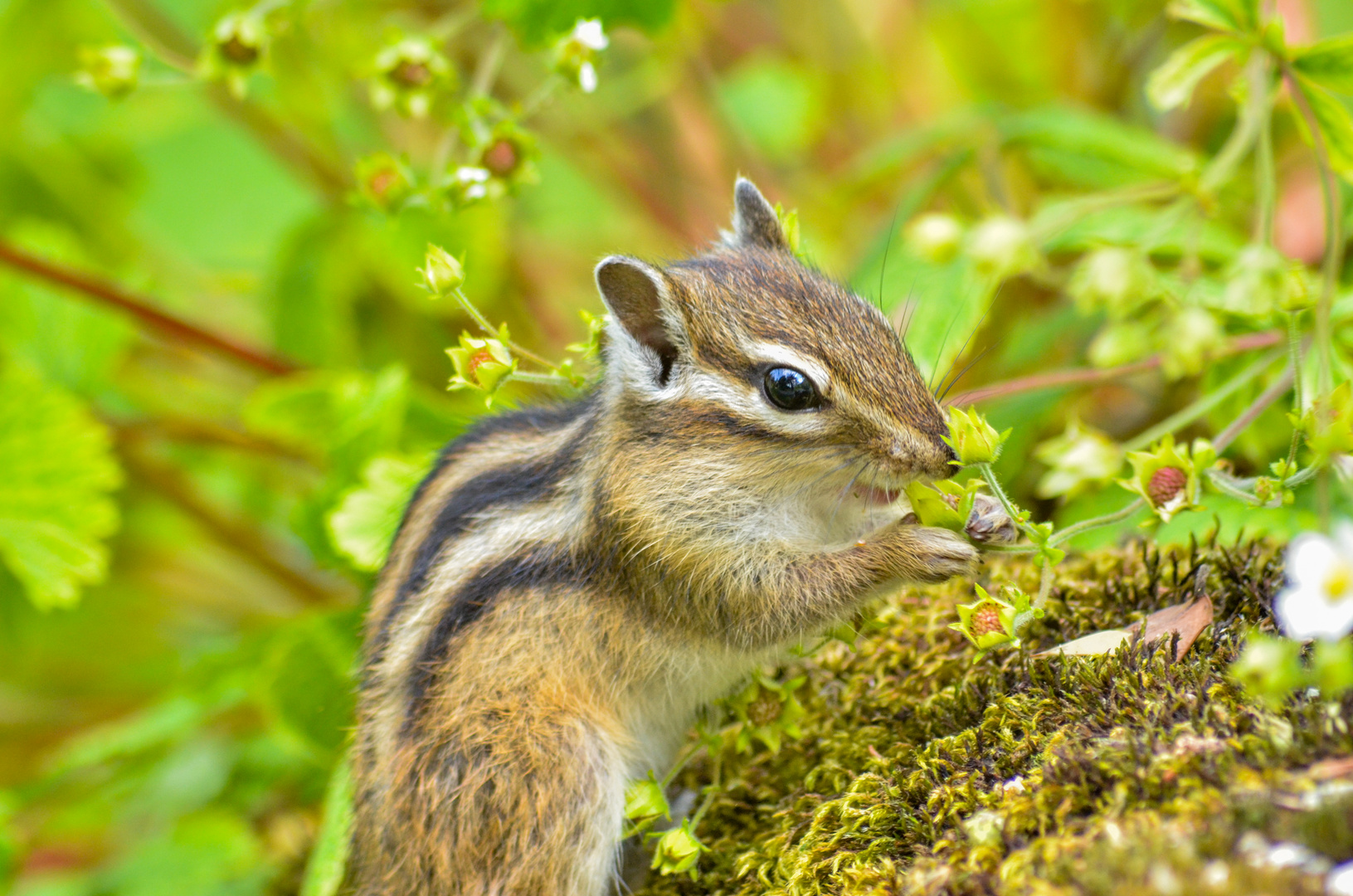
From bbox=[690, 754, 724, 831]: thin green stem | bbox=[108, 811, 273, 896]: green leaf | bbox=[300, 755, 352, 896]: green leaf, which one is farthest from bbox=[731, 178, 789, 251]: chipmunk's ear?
bbox=[108, 811, 273, 896]: green leaf

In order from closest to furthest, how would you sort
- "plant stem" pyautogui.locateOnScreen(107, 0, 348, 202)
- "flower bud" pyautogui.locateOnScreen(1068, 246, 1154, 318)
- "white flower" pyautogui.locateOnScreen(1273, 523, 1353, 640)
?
"white flower" pyautogui.locateOnScreen(1273, 523, 1353, 640), "flower bud" pyautogui.locateOnScreen(1068, 246, 1154, 318), "plant stem" pyautogui.locateOnScreen(107, 0, 348, 202)

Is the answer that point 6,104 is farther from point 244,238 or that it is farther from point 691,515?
point 691,515

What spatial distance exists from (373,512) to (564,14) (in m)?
1.33

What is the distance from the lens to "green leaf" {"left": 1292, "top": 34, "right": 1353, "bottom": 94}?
6.32ft

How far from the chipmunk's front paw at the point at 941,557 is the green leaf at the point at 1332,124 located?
1004 mm

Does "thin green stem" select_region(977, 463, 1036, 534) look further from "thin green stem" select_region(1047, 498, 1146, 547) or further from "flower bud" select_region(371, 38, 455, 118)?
"flower bud" select_region(371, 38, 455, 118)

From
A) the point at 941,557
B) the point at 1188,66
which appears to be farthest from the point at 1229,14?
the point at 941,557

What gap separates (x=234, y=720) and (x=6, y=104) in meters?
2.49

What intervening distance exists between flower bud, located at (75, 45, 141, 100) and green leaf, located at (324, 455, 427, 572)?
1080mm

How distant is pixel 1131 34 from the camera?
4.06 meters

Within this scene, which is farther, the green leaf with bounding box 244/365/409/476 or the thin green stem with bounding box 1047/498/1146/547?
the green leaf with bounding box 244/365/409/476

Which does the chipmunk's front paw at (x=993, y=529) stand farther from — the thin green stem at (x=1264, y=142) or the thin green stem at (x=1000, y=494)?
the thin green stem at (x=1264, y=142)

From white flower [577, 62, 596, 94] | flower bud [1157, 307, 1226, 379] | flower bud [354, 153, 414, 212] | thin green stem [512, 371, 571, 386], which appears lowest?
thin green stem [512, 371, 571, 386]

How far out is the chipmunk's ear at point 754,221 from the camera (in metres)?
2.81
